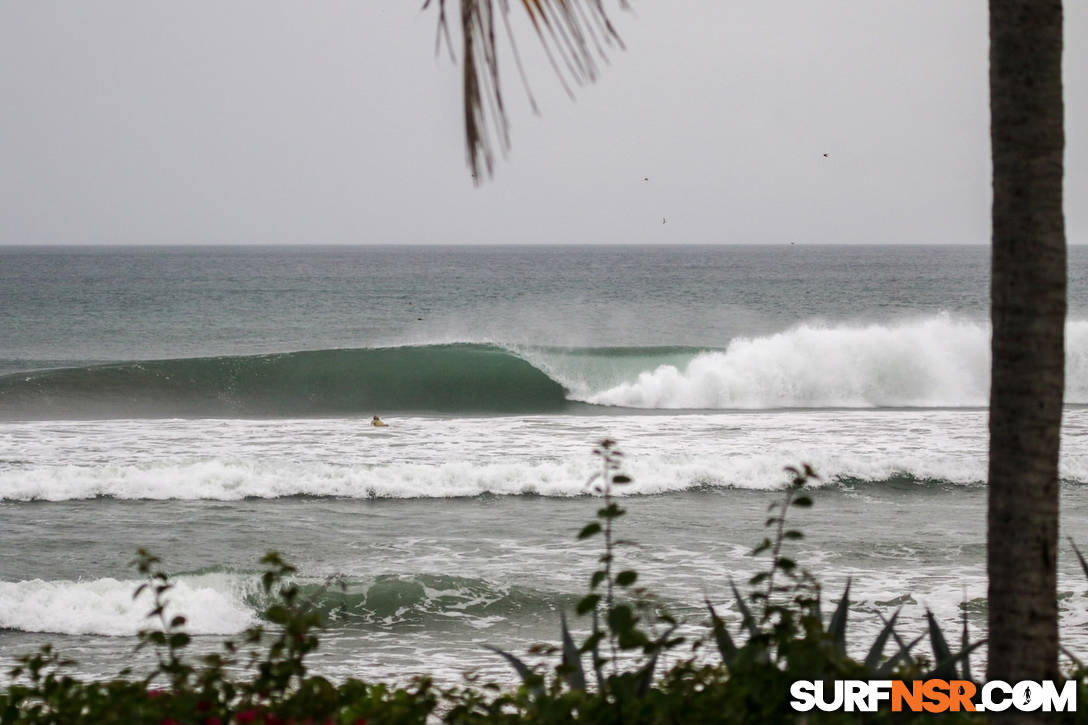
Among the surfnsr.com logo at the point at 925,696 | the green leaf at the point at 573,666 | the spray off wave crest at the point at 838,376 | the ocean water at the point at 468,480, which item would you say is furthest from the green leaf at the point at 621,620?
the spray off wave crest at the point at 838,376

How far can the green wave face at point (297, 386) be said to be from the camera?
77.0ft

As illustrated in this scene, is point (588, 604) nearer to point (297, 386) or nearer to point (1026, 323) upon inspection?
point (1026, 323)

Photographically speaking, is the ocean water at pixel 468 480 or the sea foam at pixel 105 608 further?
the ocean water at pixel 468 480

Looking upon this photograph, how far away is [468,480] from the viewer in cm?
1409

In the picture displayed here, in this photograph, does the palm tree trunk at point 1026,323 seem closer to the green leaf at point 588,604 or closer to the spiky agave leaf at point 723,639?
the spiky agave leaf at point 723,639

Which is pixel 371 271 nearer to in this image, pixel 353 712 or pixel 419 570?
pixel 419 570

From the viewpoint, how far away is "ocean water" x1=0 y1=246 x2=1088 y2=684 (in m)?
8.45

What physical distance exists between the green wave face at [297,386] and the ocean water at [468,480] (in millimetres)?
94

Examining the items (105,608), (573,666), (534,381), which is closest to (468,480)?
(105,608)

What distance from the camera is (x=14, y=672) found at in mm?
3426

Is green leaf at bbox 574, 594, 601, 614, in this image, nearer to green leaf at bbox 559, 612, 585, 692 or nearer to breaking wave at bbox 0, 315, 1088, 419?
green leaf at bbox 559, 612, 585, 692

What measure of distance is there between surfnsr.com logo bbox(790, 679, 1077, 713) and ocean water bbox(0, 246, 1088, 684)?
1.54 meters

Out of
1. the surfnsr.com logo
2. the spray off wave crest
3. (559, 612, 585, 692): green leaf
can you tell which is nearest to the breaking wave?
the spray off wave crest

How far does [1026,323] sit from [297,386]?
78.9 feet
